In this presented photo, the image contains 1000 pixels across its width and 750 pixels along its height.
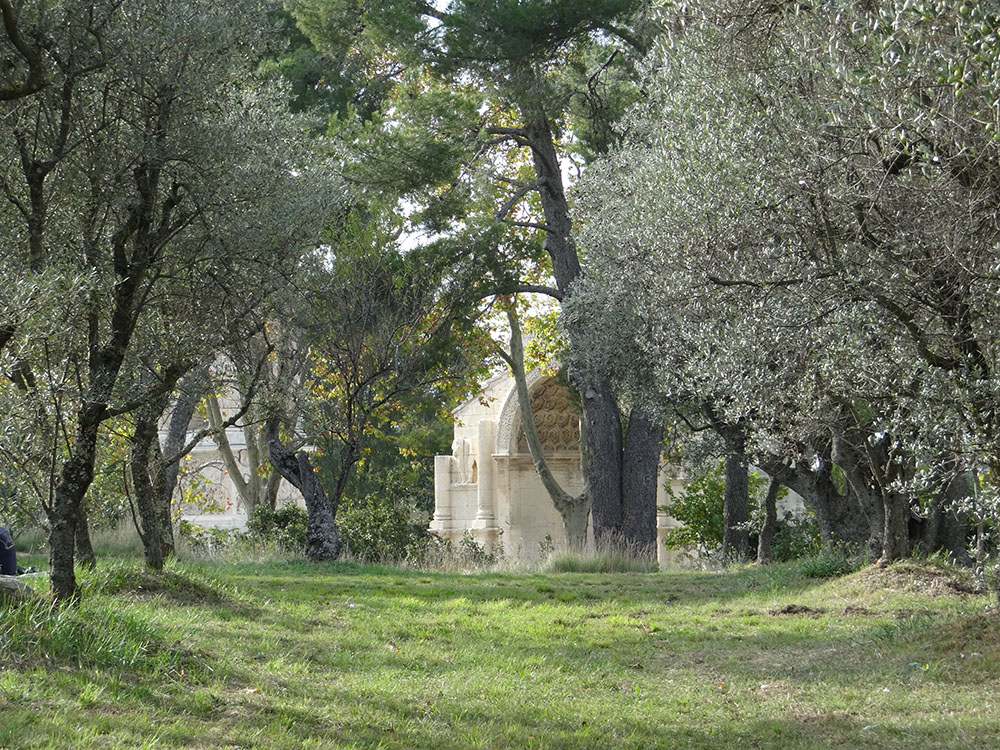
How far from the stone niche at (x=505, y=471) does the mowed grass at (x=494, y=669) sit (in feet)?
44.8

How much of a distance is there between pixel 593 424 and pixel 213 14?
35.7 feet

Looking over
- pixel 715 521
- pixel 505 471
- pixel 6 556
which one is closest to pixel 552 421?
pixel 505 471

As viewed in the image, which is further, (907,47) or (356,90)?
(356,90)

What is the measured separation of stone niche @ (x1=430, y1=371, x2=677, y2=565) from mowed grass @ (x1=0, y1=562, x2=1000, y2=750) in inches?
538

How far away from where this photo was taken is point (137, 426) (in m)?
Answer: 9.56

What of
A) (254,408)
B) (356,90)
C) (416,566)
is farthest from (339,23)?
(416,566)

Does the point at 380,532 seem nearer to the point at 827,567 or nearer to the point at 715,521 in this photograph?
the point at 715,521

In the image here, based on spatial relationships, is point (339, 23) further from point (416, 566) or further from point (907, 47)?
point (907, 47)

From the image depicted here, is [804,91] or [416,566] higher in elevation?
[804,91]

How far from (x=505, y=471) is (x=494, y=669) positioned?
17995mm

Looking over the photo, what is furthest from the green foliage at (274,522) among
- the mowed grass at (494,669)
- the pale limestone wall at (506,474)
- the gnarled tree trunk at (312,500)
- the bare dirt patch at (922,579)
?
the bare dirt patch at (922,579)

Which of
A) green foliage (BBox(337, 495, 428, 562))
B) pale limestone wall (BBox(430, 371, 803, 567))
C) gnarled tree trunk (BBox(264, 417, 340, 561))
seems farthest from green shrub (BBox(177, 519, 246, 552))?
pale limestone wall (BBox(430, 371, 803, 567))

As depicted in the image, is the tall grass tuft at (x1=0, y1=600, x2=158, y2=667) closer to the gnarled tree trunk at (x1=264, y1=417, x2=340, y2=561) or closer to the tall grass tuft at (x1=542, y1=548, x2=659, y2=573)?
the gnarled tree trunk at (x1=264, y1=417, x2=340, y2=561)

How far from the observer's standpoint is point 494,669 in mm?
7508
